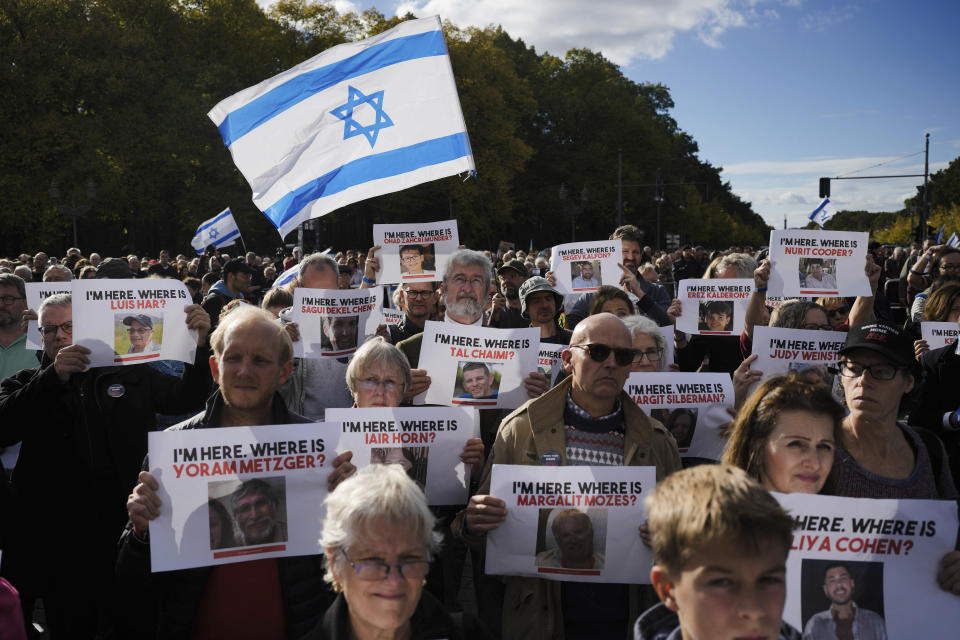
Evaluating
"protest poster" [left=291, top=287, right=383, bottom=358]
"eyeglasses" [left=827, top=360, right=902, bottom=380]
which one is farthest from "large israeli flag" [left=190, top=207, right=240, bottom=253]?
"eyeglasses" [left=827, top=360, right=902, bottom=380]

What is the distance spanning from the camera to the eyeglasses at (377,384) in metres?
3.97

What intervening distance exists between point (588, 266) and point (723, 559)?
5125 mm

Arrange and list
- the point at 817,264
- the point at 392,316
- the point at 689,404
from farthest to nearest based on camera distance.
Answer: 1. the point at 392,316
2. the point at 817,264
3. the point at 689,404

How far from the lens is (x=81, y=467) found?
4.46 metres

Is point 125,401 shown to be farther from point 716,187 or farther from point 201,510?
point 716,187

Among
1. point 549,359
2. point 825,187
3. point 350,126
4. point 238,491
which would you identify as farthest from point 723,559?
point 825,187

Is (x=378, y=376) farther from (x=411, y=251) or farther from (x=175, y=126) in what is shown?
(x=175, y=126)

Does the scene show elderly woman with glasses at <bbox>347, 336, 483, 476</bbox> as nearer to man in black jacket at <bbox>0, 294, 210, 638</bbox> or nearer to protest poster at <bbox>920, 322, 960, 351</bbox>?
man in black jacket at <bbox>0, 294, 210, 638</bbox>

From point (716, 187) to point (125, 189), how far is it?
10834 cm

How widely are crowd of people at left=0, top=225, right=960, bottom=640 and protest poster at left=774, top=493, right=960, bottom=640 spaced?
0.04 metres

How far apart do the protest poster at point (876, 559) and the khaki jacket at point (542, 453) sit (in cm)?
72

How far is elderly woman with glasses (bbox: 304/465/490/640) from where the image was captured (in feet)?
7.84

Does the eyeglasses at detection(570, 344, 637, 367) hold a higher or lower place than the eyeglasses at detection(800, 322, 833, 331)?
lower

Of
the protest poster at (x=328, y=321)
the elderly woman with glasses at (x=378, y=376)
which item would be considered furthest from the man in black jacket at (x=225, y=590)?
the protest poster at (x=328, y=321)
